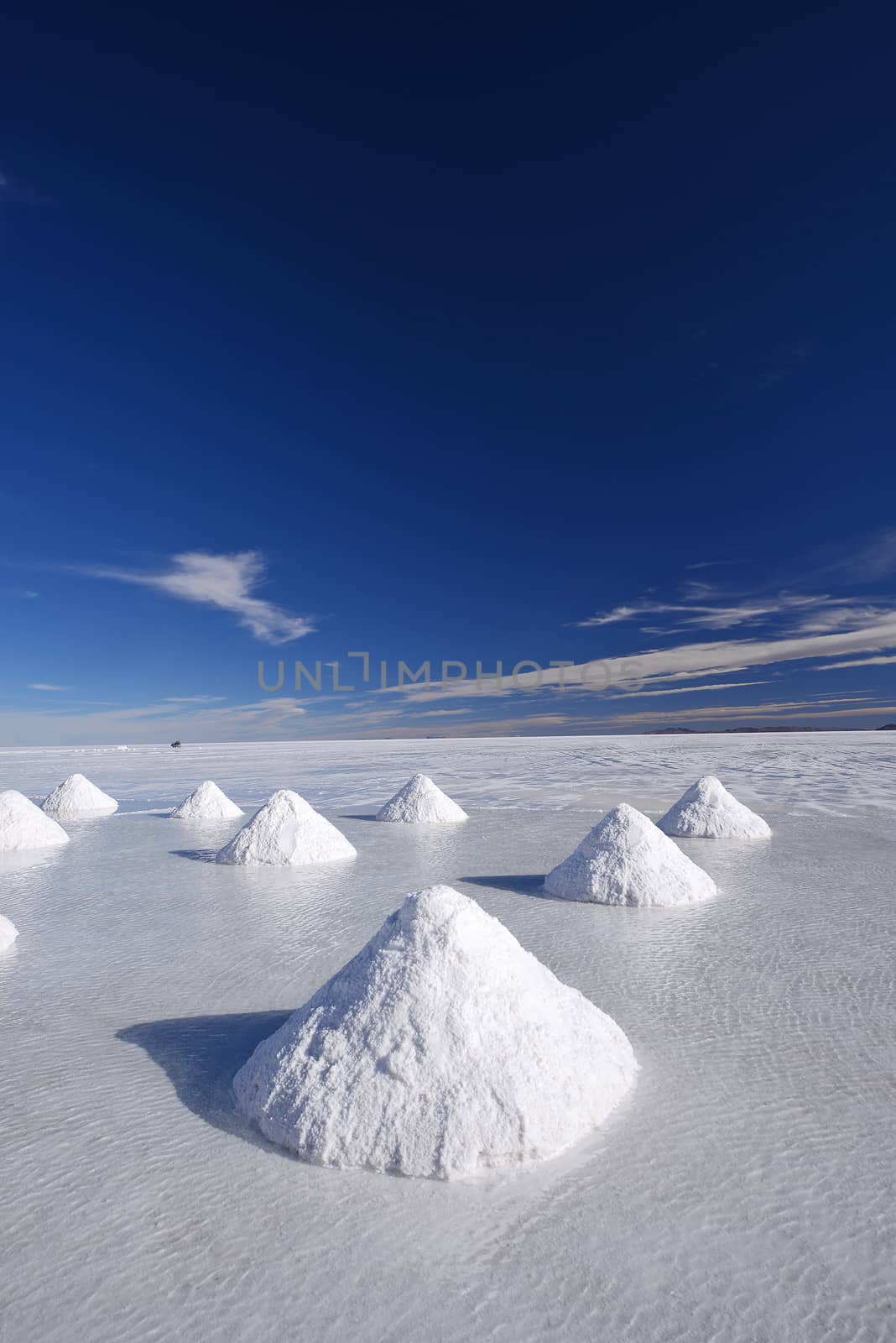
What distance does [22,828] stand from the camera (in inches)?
336

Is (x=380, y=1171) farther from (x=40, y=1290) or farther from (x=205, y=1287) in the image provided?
(x=40, y=1290)

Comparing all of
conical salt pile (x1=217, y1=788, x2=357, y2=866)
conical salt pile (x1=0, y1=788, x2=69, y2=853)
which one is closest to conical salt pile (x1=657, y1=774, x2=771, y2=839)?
conical salt pile (x1=217, y1=788, x2=357, y2=866)

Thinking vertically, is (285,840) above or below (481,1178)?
above

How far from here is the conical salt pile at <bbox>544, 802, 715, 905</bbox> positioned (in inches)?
213

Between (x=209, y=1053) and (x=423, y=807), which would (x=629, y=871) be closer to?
(x=209, y=1053)

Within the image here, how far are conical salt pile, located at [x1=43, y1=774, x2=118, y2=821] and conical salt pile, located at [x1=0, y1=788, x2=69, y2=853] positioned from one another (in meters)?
2.63

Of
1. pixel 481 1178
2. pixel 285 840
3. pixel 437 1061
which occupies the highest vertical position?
pixel 437 1061

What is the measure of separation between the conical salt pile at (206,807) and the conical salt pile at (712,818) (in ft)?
20.2

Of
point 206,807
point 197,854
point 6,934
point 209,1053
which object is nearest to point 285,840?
point 197,854

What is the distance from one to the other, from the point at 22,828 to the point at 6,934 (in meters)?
4.34

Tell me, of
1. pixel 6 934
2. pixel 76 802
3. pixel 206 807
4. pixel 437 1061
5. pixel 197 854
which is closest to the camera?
pixel 437 1061

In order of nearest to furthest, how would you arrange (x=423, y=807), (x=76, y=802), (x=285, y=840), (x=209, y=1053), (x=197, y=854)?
(x=209, y=1053), (x=285, y=840), (x=197, y=854), (x=423, y=807), (x=76, y=802)

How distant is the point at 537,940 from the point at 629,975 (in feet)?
2.68

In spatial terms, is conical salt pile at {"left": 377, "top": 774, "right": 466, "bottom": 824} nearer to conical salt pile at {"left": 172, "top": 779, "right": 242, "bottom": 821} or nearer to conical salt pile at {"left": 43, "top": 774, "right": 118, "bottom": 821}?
conical salt pile at {"left": 172, "top": 779, "right": 242, "bottom": 821}
